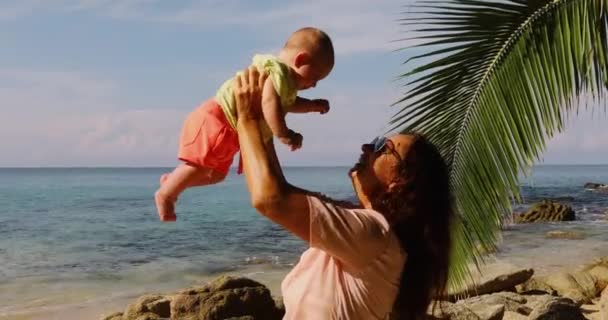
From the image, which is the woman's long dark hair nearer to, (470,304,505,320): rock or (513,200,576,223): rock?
(470,304,505,320): rock

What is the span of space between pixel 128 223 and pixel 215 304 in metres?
24.8

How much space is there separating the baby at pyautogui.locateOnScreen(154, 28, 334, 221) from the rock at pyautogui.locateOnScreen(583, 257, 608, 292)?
9.90m

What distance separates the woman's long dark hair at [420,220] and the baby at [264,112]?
365mm

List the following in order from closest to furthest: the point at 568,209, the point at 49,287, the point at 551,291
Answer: the point at 551,291, the point at 49,287, the point at 568,209

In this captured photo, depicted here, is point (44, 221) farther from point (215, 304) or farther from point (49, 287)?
point (215, 304)

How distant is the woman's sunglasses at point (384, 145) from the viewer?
8.49 feet

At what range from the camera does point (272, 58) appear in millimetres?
2852

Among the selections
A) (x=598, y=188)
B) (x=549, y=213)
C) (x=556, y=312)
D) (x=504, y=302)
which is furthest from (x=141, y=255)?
(x=598, y=188)

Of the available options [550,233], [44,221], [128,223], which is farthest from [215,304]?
[44,221]

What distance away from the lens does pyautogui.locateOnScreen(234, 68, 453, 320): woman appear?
7.84 ft

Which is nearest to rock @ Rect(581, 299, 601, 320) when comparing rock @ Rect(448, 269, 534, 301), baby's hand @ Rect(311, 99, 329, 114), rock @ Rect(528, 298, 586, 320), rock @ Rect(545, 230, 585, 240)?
rock @ Rect(448, 269, 534, 301)

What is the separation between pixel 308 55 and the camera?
2895 millimetres

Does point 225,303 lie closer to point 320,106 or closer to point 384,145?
point 320,106

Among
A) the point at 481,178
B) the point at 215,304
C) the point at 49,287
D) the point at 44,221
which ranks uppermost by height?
the point at 481,178
